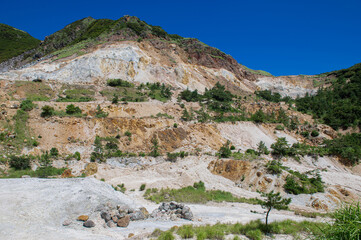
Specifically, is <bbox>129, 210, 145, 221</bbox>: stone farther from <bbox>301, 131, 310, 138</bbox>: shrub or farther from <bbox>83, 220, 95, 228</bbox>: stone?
<bbox>301, 131, 310, 138</bbox>: shrub

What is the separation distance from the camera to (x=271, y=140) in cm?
2833

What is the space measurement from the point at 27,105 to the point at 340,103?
50.2m

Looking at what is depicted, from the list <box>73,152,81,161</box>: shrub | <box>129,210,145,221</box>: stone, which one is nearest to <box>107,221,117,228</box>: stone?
<box>129,210,145,221</box>: stone

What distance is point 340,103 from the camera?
39094 millimetres

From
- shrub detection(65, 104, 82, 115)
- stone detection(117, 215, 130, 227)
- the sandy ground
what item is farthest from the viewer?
shrub detection(65, 104, 82, 115)

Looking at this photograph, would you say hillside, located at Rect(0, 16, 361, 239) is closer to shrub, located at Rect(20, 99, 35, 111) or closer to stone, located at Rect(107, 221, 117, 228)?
shrub, located at Rect(20, 99, 35, 111)

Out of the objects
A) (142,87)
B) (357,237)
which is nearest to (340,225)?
(357,237)

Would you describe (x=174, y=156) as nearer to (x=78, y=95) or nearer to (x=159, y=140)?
(x=159, y=140)

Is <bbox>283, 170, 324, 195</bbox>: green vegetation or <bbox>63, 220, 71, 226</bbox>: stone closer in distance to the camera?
<bbox>63, 220, 71, 226</bbox>: stone

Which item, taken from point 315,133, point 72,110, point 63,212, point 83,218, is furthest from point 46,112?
point 315,133

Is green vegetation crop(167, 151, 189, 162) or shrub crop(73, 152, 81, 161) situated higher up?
green vegetation crop(167, 151, 189, 162)

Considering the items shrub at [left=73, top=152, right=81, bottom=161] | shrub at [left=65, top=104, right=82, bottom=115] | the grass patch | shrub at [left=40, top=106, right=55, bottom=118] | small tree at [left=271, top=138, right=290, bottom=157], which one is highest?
shrub at [left=65, top=104, right=82, bottom=115]

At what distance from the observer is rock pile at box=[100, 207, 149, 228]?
8.84 metres

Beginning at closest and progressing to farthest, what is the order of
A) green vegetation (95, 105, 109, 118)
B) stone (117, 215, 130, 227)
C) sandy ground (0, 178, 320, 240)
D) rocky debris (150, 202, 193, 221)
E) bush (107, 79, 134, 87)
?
sandy ground (0, 178, 320, 240), stone (117, 215, 130, 227), rocky debris (150, 202, 193, 221), green vegetation (95, 105, 109, 118), bush (107, 79, 134, 87)
